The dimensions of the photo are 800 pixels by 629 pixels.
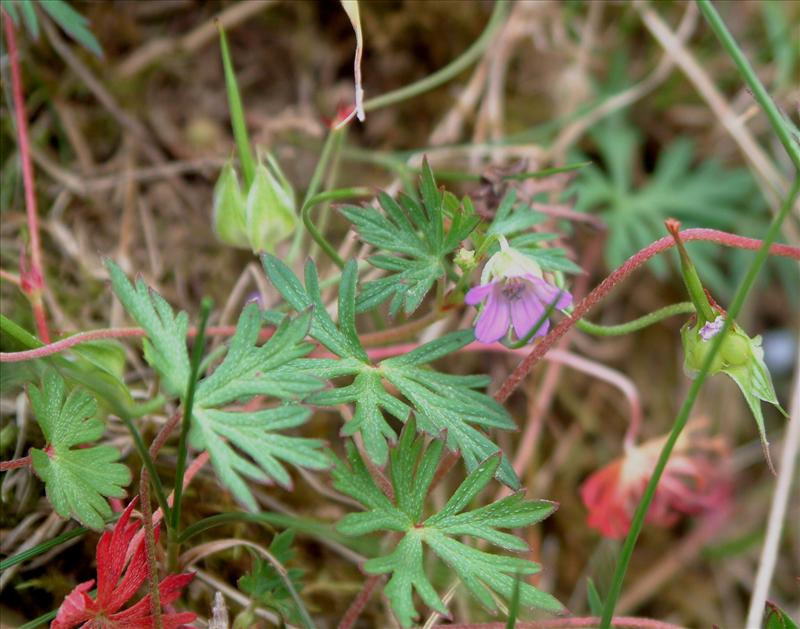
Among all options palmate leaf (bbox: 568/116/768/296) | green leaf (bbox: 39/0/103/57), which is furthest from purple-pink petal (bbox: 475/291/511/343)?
palmate leaf (bbox: 568/116/768/296)

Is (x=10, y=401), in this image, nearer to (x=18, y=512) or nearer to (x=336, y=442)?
(x=18, y=512)

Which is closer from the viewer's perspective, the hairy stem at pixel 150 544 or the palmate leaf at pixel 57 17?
the hairy stem at pixel 150 544

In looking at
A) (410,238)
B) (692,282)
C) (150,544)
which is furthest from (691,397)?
(150,544)

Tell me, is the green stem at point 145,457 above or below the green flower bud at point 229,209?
below

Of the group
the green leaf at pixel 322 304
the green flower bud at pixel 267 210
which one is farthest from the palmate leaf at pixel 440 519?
the green flower bud at pixel 267 210

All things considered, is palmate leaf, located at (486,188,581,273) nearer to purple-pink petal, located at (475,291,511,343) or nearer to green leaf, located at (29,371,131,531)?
purple-pink petal, located at (475,291,511,343)

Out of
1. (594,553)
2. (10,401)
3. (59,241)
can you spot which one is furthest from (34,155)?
(594,553)

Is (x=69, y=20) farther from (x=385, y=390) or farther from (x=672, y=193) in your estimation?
(x=672, y=193)

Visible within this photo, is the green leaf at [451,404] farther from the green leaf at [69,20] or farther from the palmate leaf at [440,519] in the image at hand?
the green leaf at [69,20]
